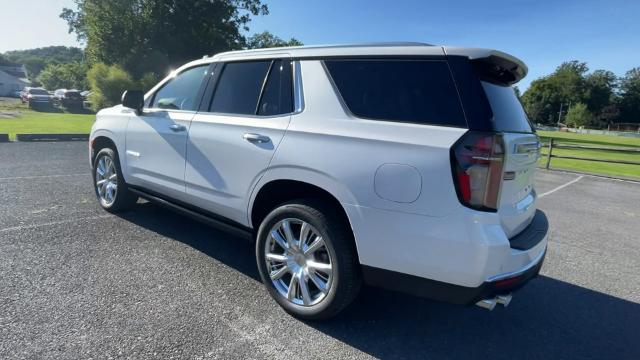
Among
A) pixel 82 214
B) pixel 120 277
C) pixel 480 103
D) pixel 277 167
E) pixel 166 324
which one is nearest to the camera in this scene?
pixel 480 103

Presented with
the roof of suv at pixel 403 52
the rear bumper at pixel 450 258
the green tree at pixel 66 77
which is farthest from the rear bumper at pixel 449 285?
the green tree at pixel 66 77

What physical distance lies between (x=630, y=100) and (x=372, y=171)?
124 meters

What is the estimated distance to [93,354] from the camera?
6.97 ft

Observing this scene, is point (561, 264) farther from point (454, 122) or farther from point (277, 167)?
point (277, 167)

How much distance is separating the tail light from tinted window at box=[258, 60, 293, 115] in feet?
4.22

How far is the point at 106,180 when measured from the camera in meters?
4.68

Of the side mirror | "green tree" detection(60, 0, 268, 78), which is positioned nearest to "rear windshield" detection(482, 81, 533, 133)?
the side mirror

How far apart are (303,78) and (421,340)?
80.0 inches

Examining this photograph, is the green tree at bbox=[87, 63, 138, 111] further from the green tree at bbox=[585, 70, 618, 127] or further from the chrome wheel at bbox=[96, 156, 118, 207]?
the green tree at bbox=[585, 70, 618, 127]

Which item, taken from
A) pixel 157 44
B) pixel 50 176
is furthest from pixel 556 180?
pixel 157 44

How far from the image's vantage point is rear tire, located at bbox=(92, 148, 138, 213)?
14.5 ft

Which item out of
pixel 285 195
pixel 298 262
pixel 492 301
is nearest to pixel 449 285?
pixel 492 301

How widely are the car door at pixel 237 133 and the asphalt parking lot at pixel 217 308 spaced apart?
2.32 feet

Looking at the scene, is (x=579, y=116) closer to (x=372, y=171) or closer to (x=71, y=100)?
(x=71, y=100)
